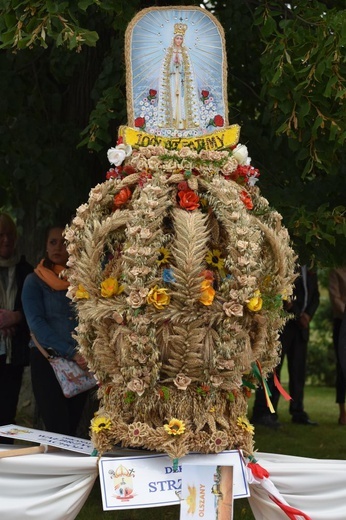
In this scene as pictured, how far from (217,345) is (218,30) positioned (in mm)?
1568

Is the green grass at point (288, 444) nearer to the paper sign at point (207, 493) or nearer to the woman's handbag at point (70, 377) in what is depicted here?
the woman's handbag at point (70, 377)

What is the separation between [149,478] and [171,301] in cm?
75

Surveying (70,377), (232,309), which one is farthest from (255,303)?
(70,377)

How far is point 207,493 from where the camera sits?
4.12 meters

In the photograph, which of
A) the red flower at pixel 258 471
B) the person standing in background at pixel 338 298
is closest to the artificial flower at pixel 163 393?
the red flower at pixel 258 471

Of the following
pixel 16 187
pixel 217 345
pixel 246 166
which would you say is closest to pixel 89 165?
pixel 16 187

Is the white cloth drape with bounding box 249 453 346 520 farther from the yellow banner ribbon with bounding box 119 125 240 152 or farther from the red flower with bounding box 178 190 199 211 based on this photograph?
the yellow banner ribbon with bounding box 119 125 240 152

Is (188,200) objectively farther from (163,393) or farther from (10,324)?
(10,324)

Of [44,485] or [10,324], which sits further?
[10,324]

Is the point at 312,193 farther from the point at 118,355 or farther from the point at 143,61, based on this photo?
the point at 118,355

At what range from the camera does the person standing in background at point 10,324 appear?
21.6 ft

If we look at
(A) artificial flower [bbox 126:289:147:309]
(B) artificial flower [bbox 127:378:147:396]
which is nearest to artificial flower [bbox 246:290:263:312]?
(A) artificial flower [bbox 126:289:147:309]

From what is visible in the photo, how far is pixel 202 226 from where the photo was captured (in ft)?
13.8

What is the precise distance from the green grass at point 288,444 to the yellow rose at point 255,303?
1941 millimetres
